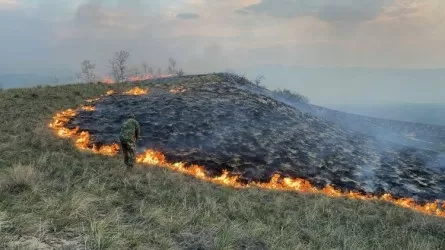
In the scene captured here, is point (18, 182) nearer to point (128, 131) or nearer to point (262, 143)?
point (128, 131)

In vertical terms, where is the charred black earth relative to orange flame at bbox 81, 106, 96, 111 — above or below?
below

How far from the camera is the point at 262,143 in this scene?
64.2 feet

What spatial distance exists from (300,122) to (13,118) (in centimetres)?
1562

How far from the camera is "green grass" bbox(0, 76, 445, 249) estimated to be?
240 inches

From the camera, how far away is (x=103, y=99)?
83.2 feet

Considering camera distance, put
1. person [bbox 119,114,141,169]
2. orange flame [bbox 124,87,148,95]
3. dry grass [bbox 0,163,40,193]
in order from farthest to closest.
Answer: orange flame [bbox 124,87,148,95]
person [bbox 119,114,141,169]
dry grass [bbox 0,163,40,193]

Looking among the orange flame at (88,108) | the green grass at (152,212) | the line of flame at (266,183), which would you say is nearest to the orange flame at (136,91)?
the orange flame at (88,108)

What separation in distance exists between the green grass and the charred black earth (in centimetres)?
255

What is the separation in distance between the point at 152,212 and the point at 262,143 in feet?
40.5

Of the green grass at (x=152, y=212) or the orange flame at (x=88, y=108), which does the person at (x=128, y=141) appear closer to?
the green grass at (x=152, y=212)

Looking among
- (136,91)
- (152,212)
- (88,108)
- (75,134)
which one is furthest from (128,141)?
(136,91)

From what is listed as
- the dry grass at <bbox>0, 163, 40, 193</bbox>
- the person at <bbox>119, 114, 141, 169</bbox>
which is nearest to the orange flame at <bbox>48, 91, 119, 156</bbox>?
the person at <bbox>119, 114, 141, 169</bbox>

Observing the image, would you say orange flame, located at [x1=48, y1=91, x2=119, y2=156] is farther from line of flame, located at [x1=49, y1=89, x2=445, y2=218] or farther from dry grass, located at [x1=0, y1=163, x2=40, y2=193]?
dry grass, located at [x1=0, y1=163, x2=40, y2=193]

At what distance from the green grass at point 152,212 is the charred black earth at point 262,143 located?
255 centimetres
